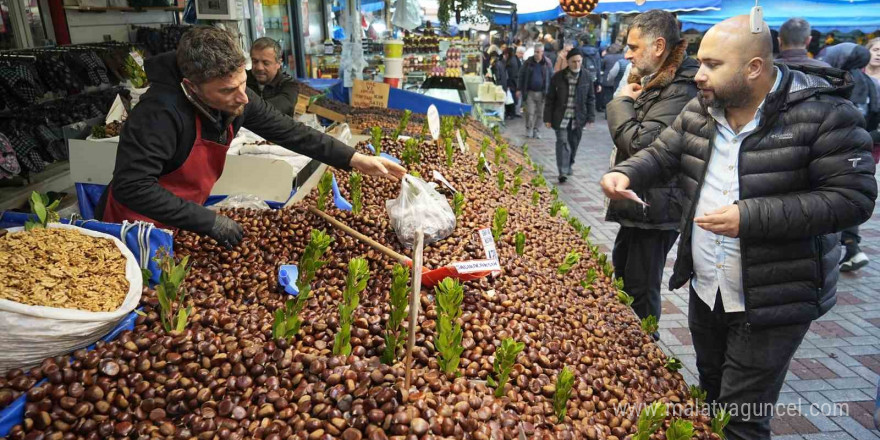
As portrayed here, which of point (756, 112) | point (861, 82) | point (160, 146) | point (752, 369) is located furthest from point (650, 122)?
point (861, 82)

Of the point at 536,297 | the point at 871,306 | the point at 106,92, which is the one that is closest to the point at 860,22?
the point at 871,306

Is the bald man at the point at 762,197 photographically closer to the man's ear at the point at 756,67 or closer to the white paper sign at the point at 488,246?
the man's ear at the point at 756,67

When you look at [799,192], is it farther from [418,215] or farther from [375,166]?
[375,166]

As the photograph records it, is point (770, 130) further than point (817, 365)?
A: No

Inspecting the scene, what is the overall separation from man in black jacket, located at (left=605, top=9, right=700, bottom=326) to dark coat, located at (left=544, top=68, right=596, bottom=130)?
179 inches

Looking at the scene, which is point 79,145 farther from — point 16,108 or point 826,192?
point 826,192

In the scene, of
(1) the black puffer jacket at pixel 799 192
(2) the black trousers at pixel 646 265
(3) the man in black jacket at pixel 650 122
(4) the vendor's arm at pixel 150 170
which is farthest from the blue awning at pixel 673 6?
(4) the vendor's arm at pixel 150 170

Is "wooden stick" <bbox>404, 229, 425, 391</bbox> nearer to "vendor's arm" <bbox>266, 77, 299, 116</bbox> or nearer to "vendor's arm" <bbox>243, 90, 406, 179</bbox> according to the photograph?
"vendor's arm" <bbox>243, 90, 406, 179</bbox>

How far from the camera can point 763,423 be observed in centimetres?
218

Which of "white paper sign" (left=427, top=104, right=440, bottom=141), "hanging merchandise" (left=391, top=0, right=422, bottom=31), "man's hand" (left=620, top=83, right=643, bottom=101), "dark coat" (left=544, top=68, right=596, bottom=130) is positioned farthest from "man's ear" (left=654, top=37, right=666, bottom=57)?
"hanging merchandise" (left=391, top=0, right=422, bottom=31)

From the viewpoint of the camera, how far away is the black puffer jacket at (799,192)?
1909mm

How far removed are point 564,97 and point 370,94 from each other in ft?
9.53

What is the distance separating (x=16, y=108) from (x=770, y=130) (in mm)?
4764

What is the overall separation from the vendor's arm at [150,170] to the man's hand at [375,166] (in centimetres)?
79
